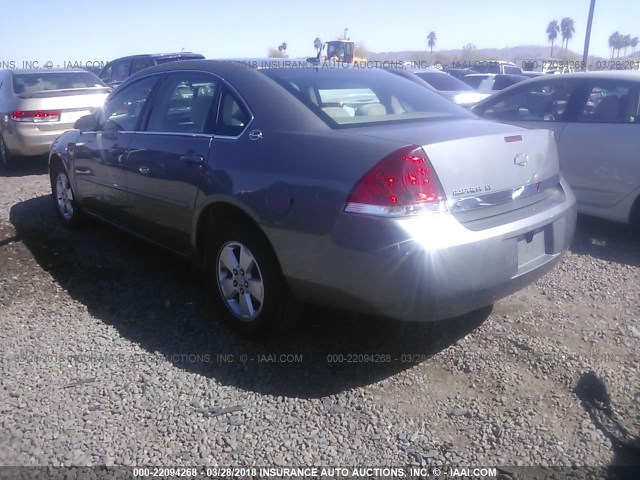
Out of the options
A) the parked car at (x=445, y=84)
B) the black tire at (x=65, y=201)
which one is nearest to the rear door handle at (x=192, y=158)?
the black tire at (x=65, y=201)

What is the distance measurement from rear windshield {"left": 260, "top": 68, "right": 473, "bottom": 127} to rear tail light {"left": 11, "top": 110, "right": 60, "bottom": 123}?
638 cm

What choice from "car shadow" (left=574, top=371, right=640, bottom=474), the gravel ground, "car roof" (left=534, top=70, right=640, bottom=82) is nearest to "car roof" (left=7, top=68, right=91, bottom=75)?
the gravel ground

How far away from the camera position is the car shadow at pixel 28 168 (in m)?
9.04

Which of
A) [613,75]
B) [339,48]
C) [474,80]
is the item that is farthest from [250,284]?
[339,48]

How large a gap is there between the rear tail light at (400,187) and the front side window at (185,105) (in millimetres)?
1353

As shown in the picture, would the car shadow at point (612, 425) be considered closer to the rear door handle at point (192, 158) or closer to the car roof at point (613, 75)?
the rear door handle at point (192, 158)

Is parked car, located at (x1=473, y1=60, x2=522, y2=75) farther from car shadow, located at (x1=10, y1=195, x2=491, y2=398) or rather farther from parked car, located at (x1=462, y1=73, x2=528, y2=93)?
car shadow, located at (x1=10, y1=195, x2=491, y2=398)

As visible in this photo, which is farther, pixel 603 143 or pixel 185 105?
pixel 603 143

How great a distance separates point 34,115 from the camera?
347 inches

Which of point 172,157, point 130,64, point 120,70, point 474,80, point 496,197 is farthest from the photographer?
point 474,80

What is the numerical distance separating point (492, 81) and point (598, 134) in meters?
12.7

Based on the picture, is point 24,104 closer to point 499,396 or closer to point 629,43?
point 499,396

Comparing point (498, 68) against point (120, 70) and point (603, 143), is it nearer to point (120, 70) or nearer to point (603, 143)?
point (120, 70)

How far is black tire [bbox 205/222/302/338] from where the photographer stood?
3.29m
